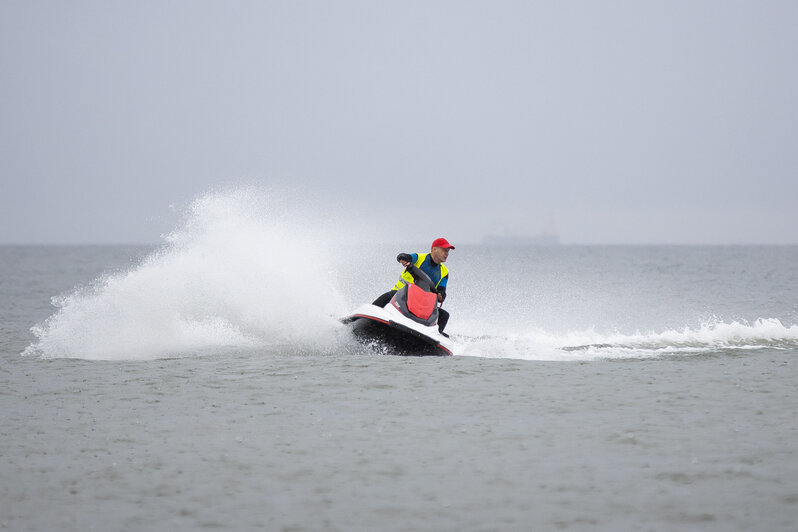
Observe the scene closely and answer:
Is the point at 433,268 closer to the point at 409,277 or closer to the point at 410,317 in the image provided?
the point at 409,277

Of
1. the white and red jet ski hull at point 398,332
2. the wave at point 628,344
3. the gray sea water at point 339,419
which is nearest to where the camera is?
the gray sea water at point 339,419

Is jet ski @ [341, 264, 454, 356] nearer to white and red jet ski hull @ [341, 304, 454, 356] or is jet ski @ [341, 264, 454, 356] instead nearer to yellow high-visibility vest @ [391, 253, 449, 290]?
white and red jet ski hull @ [341, 304, 454, 356]

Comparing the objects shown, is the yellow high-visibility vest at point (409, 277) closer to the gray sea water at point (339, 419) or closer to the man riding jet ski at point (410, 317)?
the man riding jet ski at point (410, 317)

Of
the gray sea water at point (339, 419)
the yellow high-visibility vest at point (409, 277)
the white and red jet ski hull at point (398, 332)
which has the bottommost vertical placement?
the gray sea water at point (339, 419)

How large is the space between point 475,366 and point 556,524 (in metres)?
6.01

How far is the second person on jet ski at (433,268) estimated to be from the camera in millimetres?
13219

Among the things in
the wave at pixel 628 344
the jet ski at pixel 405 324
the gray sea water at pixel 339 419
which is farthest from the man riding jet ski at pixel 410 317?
the wave at pixel 628 344

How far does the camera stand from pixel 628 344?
1445cm

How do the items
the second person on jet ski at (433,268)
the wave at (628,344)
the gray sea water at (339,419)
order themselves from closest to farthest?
the gray sea water at (339,419), the wave at (628,344), the second person on jet ski at (433,268)

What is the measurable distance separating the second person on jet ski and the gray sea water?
0.76 m

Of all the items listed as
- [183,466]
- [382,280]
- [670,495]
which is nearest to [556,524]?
[670,495]

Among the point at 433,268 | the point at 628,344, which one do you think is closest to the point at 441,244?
the point at 433,268

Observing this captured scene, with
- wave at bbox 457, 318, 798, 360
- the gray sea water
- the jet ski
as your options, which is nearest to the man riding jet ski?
the jet ski

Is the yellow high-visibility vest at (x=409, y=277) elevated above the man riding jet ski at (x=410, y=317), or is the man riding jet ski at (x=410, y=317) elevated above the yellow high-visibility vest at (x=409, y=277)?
the yellow high-visibility vest at (x=409, y=277)
